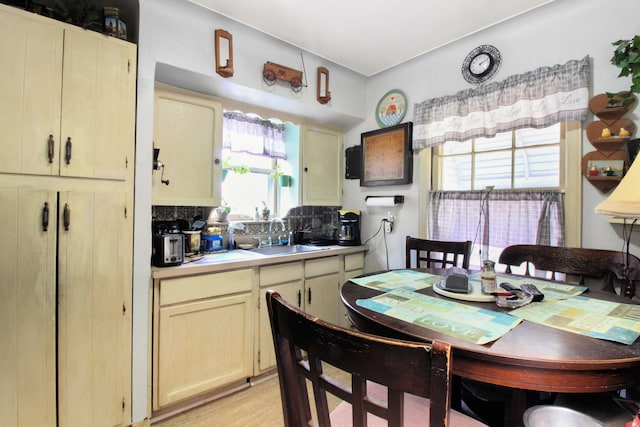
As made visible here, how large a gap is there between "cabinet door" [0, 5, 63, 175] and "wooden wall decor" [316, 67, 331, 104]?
167 centimetres

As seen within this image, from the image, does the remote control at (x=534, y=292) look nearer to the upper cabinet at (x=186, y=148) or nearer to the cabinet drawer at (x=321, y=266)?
the cabinet drawer at (x=321, y=266)

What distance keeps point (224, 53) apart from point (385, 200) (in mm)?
1698

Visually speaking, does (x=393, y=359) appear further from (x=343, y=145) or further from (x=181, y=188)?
(x=343, y=145)

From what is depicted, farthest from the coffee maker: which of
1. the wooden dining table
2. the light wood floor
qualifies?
the wooden dining table

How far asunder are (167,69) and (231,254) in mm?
1298

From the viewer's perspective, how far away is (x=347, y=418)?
1007mm

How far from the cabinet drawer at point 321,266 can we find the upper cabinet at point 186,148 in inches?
34.3

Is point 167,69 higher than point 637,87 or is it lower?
higher

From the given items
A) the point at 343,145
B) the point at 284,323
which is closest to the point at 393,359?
the point at 284,323

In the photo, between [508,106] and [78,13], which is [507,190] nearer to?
[508,106]

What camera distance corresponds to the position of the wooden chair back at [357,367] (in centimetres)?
54

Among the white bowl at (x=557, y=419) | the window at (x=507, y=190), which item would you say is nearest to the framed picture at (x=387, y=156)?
the window at (x=507, y=190)

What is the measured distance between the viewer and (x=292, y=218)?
303cm

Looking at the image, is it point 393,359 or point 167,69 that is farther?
point 167,69
